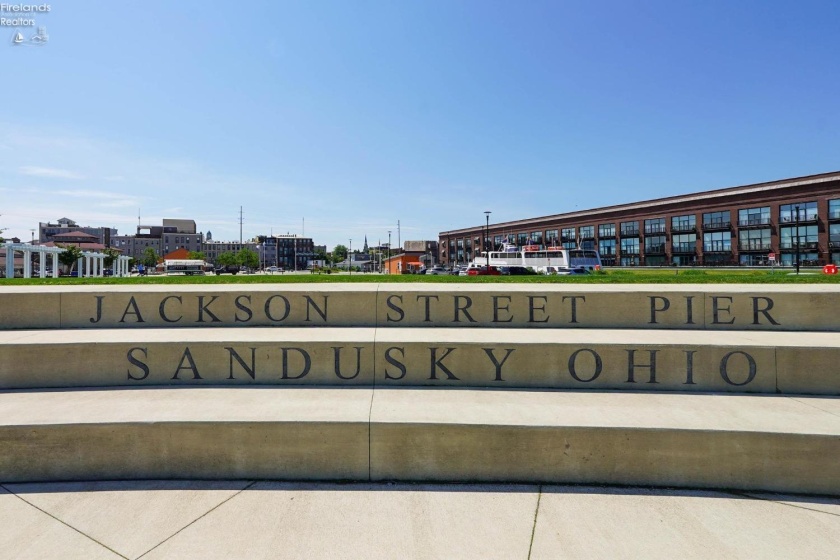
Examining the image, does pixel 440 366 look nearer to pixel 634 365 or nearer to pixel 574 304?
pixel 634 365

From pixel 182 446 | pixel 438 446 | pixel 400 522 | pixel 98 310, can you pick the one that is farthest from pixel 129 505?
pixel 98 310

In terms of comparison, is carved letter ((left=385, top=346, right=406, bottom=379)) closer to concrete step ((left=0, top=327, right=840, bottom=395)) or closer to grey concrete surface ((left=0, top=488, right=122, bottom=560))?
concrete step ((left=0, top=327, right=840, bottom=395))

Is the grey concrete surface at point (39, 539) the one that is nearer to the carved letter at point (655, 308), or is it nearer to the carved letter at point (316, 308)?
the carved letter at point (316, 308)

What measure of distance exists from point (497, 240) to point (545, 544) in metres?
103

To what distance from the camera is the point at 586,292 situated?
530 centimetres

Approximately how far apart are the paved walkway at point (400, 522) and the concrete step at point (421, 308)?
2317mm

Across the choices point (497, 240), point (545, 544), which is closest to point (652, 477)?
point (545, 544)

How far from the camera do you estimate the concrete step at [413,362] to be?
13.8 ft

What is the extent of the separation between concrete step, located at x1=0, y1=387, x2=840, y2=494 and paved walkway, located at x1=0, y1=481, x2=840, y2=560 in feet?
0.35

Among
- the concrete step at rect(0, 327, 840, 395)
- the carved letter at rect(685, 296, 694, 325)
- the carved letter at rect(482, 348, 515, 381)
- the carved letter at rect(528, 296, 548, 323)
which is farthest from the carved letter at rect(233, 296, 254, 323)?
the carved letter at rect(685, 296, 694, 325)

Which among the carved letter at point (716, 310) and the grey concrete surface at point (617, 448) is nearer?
the grey concrete surface at point (617, 448)

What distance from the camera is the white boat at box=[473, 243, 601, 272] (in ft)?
153

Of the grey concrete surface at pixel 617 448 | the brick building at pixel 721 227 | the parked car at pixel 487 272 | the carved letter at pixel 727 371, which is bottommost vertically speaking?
the grey concrete surface at pixel 617 448

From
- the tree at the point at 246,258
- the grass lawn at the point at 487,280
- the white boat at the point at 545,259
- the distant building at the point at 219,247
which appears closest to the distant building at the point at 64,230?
the distant building at the point at 219,247
